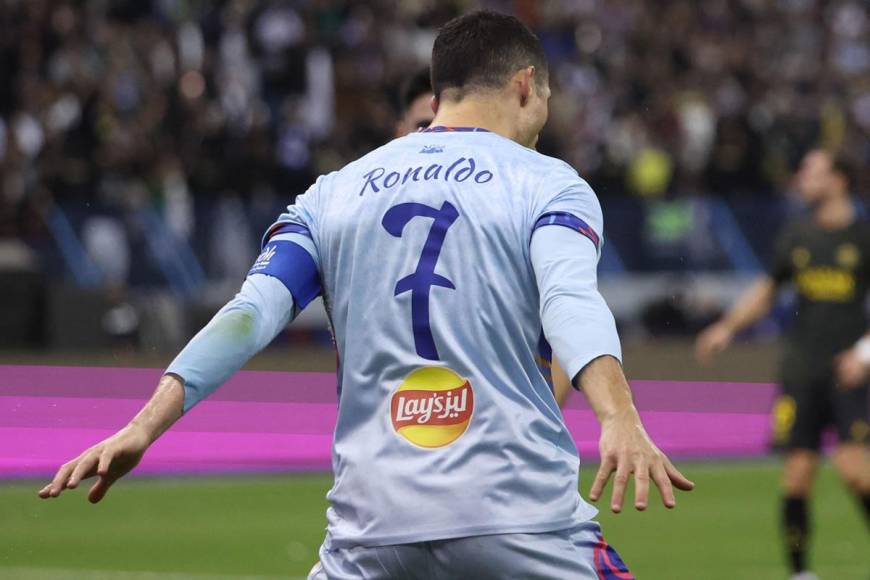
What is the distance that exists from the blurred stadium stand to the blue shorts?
1680 cm

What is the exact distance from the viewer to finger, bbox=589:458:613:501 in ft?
11.7

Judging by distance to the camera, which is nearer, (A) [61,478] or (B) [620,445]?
(B) [620,445]

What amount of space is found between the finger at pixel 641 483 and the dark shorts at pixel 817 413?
7.22m

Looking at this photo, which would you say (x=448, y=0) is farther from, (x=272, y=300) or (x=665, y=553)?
(x=272, y=300)

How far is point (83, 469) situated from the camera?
3.72m

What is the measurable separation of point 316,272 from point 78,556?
747 centimetres

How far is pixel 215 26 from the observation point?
2383 cm

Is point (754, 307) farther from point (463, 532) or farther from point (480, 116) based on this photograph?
point (463, 532)

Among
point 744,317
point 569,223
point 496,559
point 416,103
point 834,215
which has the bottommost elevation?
point 744,317

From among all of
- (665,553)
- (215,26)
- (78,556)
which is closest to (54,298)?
(215,26)

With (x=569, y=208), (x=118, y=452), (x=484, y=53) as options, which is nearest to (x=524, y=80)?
(x=484, y=53)

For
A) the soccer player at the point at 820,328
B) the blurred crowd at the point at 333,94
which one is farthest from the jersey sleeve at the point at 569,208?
the blurred crowd at the point at 333,94

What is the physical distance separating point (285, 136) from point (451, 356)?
1888 cm

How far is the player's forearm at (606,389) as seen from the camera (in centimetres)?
361
